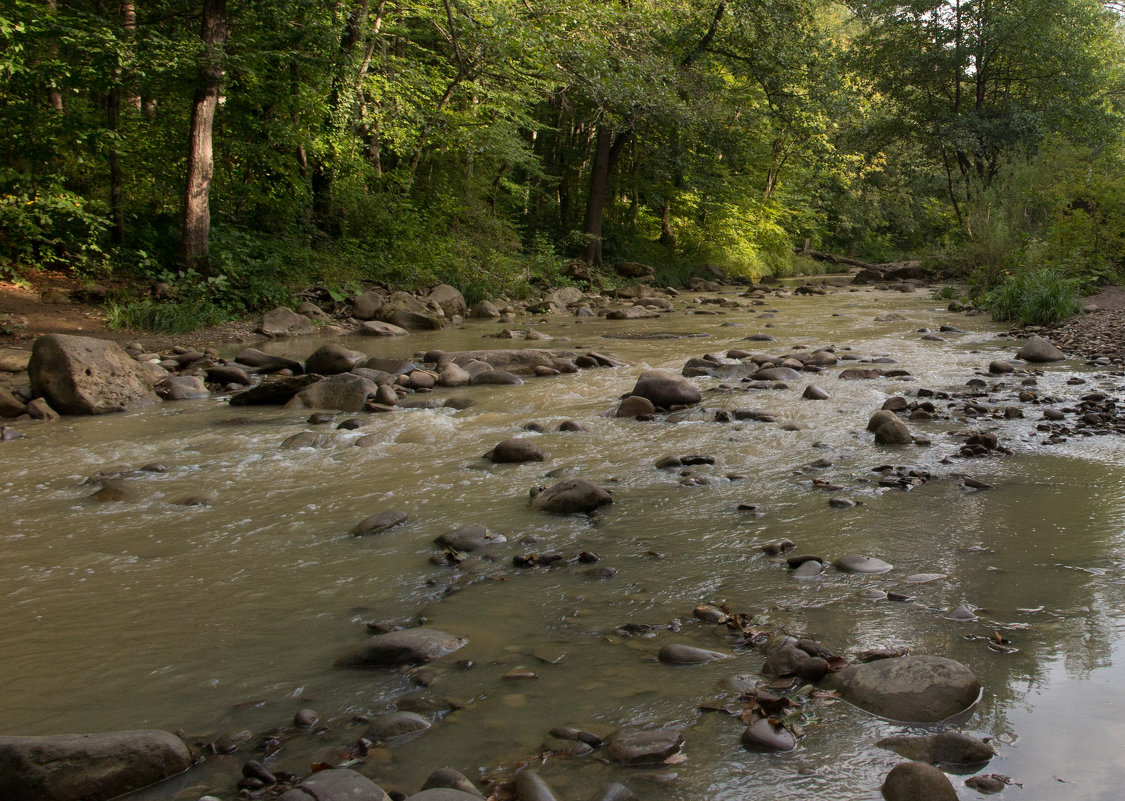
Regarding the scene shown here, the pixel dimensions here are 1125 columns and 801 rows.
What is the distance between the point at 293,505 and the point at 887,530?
328 centimetres

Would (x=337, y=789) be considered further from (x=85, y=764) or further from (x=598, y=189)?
(x=598, y=189)

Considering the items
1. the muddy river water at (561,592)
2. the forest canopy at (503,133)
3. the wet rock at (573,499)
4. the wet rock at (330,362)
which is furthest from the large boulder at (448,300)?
the wet rock at (573,499)

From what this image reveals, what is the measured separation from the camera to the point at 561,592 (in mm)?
3395

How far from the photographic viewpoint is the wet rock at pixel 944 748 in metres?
2.12

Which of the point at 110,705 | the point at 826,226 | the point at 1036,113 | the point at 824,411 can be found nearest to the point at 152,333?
the point at 824,411

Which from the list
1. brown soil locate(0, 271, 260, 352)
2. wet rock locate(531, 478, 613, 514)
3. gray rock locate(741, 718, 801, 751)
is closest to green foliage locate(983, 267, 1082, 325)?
wet rock locate(531, 478, 613, 514)

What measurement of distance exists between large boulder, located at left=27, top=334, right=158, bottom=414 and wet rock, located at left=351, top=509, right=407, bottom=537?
180 inches

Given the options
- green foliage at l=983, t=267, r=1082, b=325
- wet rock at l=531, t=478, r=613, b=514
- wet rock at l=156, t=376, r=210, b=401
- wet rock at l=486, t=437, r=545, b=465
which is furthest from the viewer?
green foliage at l=983, t=267, r=1082, b=325

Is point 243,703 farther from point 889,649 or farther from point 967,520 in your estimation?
point 967,520

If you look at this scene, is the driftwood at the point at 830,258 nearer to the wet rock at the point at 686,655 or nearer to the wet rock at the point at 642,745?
the wet rock at the point at 686,655

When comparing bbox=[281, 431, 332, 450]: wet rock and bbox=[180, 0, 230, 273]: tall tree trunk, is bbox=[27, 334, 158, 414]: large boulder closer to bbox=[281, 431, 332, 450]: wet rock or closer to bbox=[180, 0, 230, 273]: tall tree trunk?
bbox=[281, 431, 332, 450]: wet rock

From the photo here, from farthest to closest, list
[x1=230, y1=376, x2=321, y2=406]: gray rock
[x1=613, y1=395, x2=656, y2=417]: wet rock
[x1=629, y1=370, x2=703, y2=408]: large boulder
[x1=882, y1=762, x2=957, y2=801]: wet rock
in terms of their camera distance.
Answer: [x1=230, y1=376, x2=321, y2=406]: gray rock, [x1=629, y1=370, x2=703, y2=408]: large boulder, [x1=613, y1=395, x2=656, y2=417]: wet rock, [x1=882, y1=762, x2=957, y2=801]: wet rock

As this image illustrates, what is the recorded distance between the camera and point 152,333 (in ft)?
36.9

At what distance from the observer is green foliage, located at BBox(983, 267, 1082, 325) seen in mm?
11906
